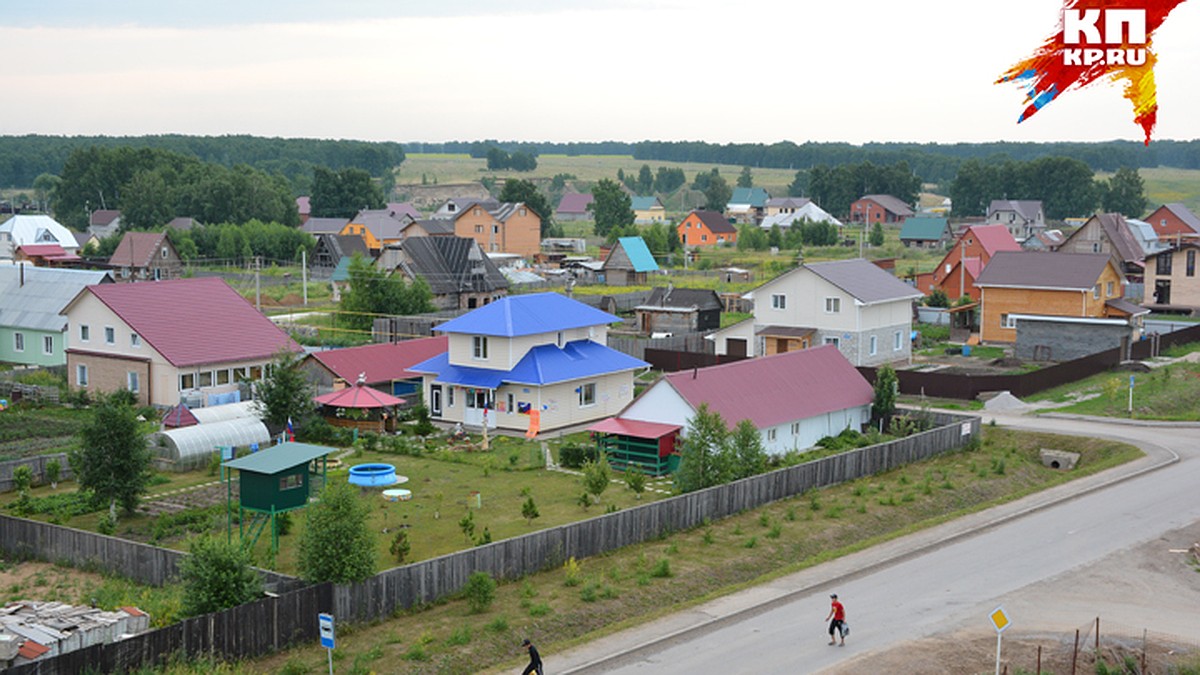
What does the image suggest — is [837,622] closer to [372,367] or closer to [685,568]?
[685,568]

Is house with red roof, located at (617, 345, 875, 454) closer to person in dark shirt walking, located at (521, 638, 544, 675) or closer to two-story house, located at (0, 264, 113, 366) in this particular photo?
person in dark shirt walking, located at (521, 638, 544, 675)

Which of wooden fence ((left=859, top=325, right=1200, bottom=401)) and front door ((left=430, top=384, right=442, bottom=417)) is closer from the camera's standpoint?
front door ((left=430, top=384, right=442, bottom=417))

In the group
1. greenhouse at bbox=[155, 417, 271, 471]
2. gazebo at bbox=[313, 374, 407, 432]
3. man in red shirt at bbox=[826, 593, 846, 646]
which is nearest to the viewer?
man in red shirt at bbox=[826, 593, 846, 646]

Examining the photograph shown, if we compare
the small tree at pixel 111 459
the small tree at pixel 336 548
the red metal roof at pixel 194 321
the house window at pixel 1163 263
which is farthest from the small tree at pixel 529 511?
the house window at pixel 1163 263

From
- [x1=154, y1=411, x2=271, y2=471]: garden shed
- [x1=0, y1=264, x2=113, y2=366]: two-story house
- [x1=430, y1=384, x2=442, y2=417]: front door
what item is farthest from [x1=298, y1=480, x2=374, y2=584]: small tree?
[x1=0, y1=264, x2=113, y2=366]: two-story house

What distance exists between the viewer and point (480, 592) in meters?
24.7

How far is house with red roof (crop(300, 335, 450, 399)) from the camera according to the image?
47094mm

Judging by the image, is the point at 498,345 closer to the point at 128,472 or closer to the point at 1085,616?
the point at 128,472

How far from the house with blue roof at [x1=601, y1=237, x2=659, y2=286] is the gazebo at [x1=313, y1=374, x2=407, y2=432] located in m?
51.5

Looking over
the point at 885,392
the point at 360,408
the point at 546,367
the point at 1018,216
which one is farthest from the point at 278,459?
the point at 1018,216

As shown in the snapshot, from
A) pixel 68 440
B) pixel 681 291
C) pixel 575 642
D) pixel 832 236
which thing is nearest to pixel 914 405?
pixel 681 291

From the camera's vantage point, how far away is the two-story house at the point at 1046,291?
198ft

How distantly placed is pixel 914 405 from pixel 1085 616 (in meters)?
23.4

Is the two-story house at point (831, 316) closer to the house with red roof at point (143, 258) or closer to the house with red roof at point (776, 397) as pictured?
the house with red roof at point (776, 397)
